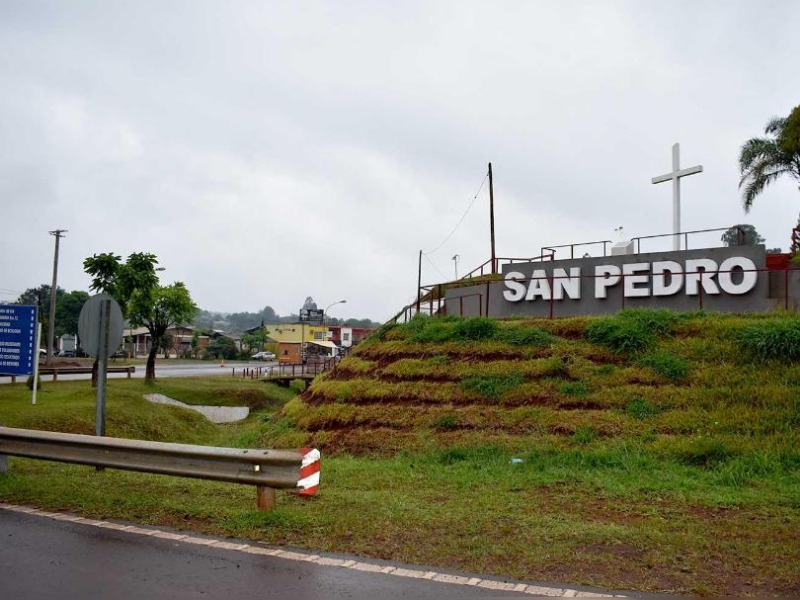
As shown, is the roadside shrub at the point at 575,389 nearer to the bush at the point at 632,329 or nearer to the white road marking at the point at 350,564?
the bush at the point at 632,329

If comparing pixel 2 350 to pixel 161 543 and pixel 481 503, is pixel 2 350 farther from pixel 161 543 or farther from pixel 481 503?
pixel 481 503

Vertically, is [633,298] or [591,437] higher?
[633,298]

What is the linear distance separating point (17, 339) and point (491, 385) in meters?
8.69

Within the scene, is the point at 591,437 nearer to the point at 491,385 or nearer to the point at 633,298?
the point at 491,385

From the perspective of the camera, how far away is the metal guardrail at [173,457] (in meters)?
6.64

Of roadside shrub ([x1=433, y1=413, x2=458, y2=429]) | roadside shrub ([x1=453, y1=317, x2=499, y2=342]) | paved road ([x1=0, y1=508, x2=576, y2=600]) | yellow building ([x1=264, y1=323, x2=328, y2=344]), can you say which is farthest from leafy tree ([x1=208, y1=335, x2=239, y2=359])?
paved road ([x1=0, y1=508, x2=576, y2=600])

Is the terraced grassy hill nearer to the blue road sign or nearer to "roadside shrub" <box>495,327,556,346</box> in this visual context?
"roadside shrub" <box>495,327,556,346</box>

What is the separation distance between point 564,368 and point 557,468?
3832 mm

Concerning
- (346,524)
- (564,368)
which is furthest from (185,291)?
(346,524)

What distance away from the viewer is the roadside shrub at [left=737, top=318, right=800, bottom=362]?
1255cm

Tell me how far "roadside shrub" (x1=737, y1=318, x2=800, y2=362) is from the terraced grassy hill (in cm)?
2

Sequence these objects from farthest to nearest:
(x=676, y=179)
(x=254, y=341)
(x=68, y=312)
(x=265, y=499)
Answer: (x=254, y=341) → (x=68, y=312) → (x=676, y=179) → (x=265, y=499)

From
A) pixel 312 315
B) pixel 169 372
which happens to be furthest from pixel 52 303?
pixel 312 315

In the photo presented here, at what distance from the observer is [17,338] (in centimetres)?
1155
